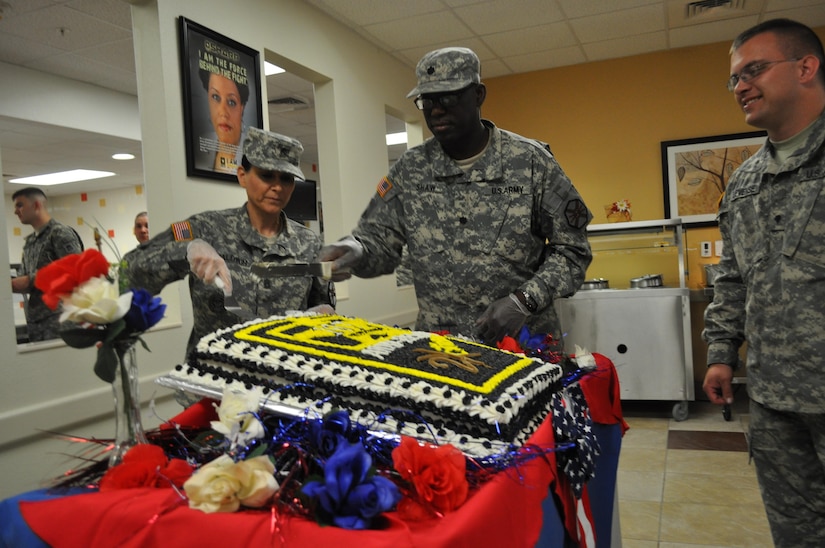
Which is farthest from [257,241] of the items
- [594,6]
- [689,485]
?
[594,6]

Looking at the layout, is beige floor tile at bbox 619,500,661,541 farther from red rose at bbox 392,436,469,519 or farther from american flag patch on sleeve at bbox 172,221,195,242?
red rose at bbox 392,436,469,519

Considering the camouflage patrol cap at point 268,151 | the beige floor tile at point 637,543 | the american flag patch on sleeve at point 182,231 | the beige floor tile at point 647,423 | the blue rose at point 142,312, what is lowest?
the beige floor tile at point 647,423

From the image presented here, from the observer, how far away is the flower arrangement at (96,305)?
746 millimetres

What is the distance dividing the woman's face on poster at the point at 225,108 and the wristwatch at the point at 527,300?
Result: 222cm

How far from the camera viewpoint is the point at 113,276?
0.82 m

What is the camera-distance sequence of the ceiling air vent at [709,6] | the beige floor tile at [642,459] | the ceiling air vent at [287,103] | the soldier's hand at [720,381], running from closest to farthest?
the soldier's hand at [720,381] < the beige floor tile at [642,459] < the ceiling air vent at [709,6] < the ceiling air vent at [287,103]

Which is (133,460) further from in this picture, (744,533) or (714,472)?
(714,472)

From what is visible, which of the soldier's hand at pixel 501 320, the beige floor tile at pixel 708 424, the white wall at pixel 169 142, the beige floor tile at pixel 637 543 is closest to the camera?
the soldier's hand at pixel 501 320

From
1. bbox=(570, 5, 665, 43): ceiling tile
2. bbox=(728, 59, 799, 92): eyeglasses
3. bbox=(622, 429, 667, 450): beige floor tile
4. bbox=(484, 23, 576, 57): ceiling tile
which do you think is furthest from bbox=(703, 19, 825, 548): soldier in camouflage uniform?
bbox=(484, 23, 576, 57): ceiling tile

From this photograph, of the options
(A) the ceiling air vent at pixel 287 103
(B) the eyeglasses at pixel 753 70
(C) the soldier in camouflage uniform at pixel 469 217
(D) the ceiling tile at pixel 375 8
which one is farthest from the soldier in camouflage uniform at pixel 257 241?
(A) the ceiling air vent at pixel 287 103

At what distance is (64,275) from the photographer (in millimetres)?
752

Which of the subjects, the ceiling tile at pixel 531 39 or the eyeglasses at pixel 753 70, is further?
the ceiling tile at pixel 531 39

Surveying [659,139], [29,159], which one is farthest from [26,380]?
[29,159]

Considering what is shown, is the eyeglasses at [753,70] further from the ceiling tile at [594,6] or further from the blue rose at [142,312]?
the ceiling tile at [594,6]
